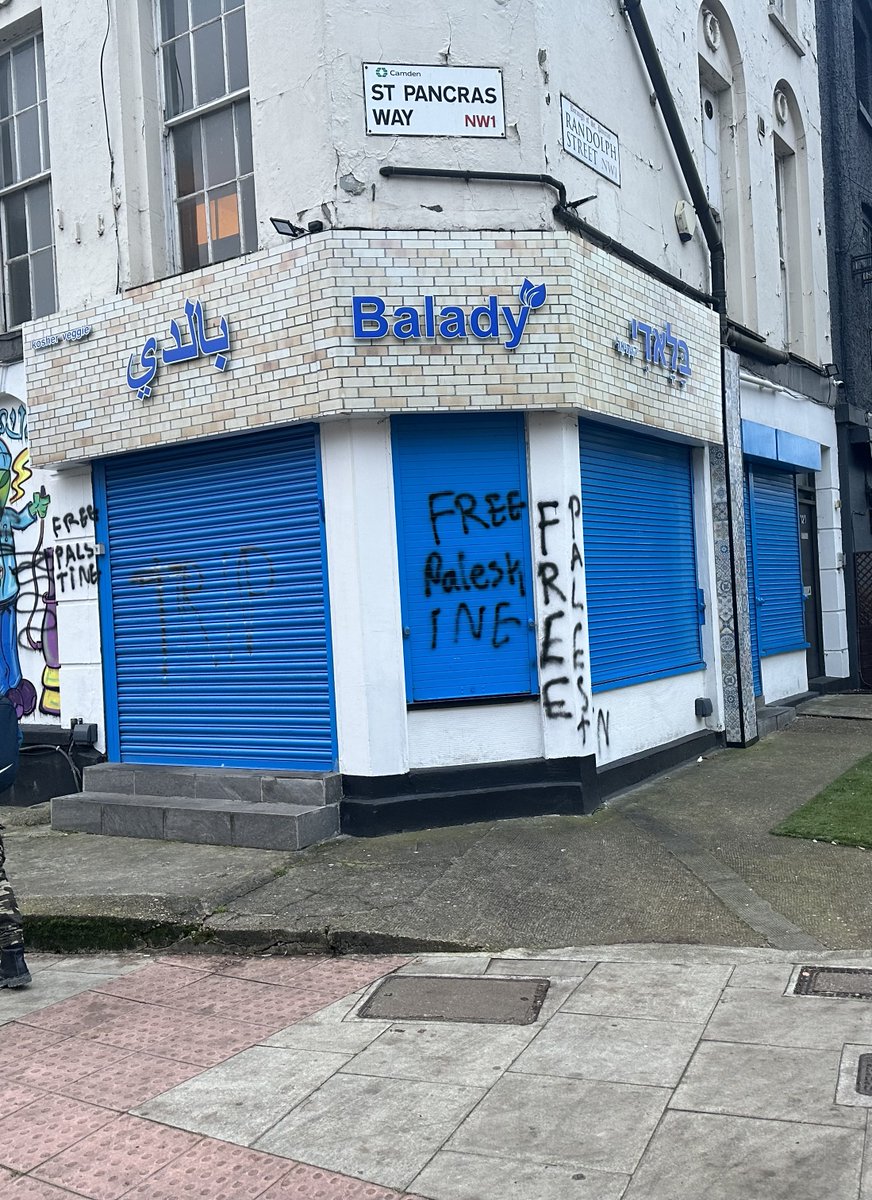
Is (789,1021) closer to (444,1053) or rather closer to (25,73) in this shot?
(444,1053)

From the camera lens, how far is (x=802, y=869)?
22.3 ft

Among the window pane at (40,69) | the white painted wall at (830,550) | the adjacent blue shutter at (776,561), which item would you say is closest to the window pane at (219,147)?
the window pane at (40,69)

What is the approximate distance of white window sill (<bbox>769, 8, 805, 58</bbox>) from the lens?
13539mm

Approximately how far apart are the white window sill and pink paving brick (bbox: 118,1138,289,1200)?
14019mm

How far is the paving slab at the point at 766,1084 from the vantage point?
3738mm

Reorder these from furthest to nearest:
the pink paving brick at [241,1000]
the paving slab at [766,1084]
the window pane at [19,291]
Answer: the window pane at [19,291]
the pink paving brick at [241,1000]
the paving slab at [766,1084]

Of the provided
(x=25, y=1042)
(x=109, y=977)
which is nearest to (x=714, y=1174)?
(x=25, y=1042)

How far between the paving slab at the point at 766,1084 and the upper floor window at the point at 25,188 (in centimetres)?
911

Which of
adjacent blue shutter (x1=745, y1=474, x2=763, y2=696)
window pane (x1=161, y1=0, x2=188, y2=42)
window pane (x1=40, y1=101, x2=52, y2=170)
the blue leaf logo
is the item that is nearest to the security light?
the blue leaf logo

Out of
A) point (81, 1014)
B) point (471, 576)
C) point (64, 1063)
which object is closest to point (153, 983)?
point (81, 1014)

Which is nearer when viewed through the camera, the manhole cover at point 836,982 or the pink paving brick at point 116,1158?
the pink paving brick at point 116,1158

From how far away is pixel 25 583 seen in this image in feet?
34.8

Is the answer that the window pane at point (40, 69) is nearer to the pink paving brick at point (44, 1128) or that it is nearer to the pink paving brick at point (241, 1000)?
the pink paving brick at point (241, 1000)

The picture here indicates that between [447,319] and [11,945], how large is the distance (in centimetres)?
499
